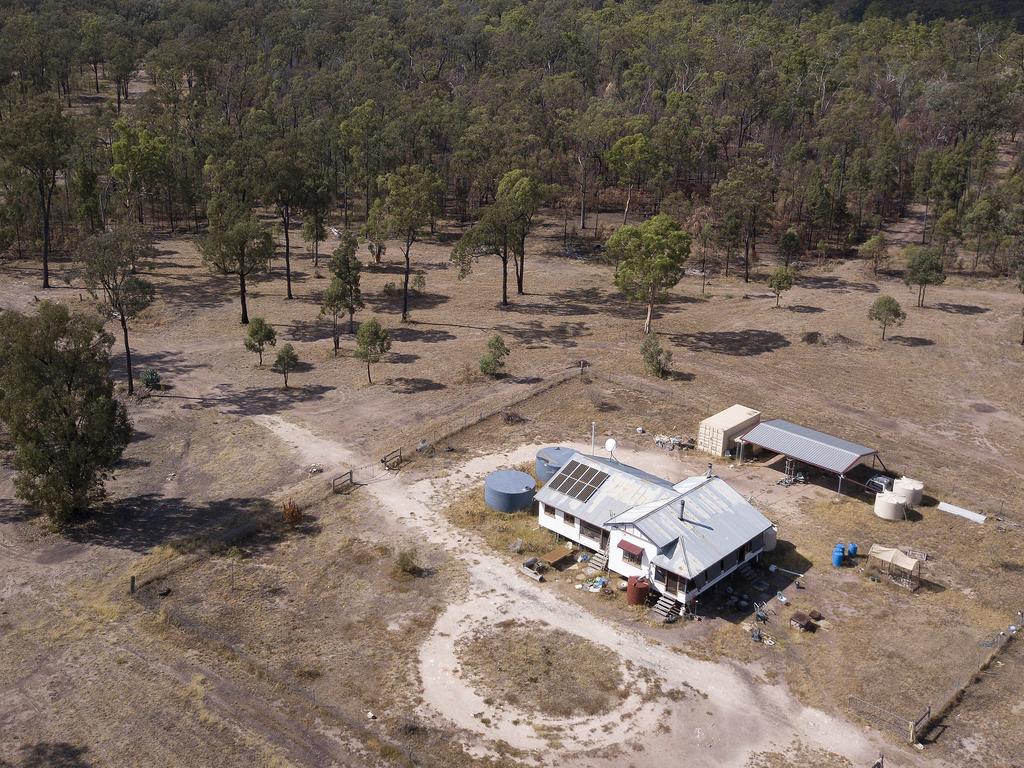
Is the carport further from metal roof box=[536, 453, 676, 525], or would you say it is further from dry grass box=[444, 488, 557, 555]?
dry grass box=[444, 488, 557, 555]

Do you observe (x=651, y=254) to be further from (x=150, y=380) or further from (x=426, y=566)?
(x=150, y=380)

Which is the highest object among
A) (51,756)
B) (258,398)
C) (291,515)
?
(258,398)

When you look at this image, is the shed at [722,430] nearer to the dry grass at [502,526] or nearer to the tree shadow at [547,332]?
the dry grass at [502,526]

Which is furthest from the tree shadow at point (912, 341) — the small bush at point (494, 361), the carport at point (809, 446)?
the small bush at point (494, 361)

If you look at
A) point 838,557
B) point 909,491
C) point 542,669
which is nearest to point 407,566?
point 542,669

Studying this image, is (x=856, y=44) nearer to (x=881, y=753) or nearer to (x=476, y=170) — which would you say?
(x=476, y=170)

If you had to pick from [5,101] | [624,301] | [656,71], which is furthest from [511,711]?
[656,71]
